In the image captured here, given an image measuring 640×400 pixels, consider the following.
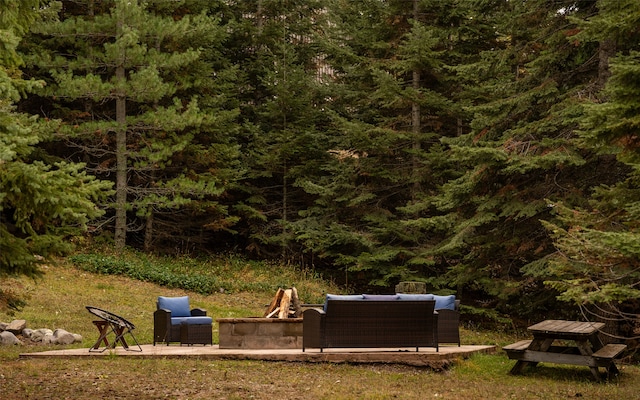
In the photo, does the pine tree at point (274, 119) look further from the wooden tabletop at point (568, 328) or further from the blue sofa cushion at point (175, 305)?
the wooden tabletop at point (568, 328)

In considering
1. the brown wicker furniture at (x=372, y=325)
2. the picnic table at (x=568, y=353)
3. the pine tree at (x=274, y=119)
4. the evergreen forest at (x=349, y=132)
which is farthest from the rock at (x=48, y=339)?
the pine tree at (x=274, y=119)

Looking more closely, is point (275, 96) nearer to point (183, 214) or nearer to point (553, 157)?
point (183, 214)

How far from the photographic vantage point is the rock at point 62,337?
11.8 m

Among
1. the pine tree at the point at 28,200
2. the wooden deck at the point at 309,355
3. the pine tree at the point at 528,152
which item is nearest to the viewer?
the pine tree at the point at 28,200

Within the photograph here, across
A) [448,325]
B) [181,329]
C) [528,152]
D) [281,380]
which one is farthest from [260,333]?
[528,152]

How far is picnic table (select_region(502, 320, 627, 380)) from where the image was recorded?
9.40 metres

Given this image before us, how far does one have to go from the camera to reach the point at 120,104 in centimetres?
2066

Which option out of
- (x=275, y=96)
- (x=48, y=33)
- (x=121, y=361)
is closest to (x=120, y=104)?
(x=48, y=33)

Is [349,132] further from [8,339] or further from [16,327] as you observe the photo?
[8,339]

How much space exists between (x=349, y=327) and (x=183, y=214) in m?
14.6

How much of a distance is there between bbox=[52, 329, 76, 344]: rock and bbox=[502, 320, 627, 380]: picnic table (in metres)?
7.06

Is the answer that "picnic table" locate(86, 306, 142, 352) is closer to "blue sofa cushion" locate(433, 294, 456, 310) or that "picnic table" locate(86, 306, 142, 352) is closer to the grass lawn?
the grass lawn

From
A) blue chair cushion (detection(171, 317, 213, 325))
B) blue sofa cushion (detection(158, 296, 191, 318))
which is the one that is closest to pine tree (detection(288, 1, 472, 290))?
blue sofa cushion (detection(158, 296, 191, 318))

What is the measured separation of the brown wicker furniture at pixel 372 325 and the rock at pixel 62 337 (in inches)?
164
